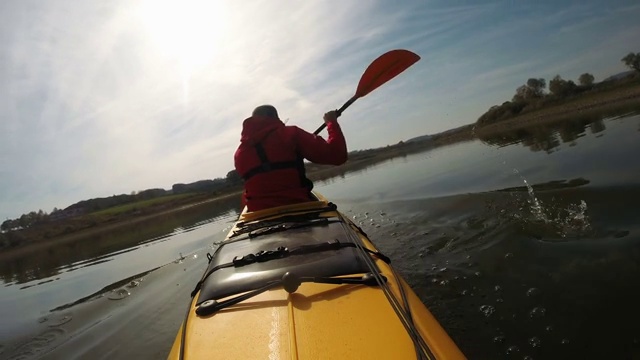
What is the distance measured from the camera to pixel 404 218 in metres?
8.88

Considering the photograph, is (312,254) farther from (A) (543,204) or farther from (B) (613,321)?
(A) (543,204)

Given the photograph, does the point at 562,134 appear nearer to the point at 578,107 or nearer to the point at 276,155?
the point at 276,155

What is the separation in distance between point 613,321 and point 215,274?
141 inches

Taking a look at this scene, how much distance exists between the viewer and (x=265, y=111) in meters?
4.84

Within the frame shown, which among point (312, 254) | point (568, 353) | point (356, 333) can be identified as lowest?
point (568, 353)

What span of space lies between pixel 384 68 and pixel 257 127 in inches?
139

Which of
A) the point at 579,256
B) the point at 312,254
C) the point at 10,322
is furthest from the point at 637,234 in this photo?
the point at 10,322

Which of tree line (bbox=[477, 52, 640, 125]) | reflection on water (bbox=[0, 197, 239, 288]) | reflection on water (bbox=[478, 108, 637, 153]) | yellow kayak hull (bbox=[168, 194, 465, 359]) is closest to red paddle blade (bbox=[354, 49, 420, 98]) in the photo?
yellow kayak hull (bbox=[168, 194, 465, 359])

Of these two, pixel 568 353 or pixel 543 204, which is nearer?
pixel 568 353

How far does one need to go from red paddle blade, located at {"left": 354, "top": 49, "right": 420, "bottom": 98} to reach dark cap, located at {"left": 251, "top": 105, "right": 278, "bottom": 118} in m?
2.62

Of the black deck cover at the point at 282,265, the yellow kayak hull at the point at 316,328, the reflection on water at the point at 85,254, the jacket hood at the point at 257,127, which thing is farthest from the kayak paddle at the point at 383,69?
the reflection on water at the point at 85,254

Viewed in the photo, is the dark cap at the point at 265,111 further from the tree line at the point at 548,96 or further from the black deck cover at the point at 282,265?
the tree line at the point at 548,96

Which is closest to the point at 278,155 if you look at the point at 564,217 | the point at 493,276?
the point at 493,276

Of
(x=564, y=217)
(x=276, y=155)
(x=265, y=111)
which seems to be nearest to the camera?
(x=276, y=155)
